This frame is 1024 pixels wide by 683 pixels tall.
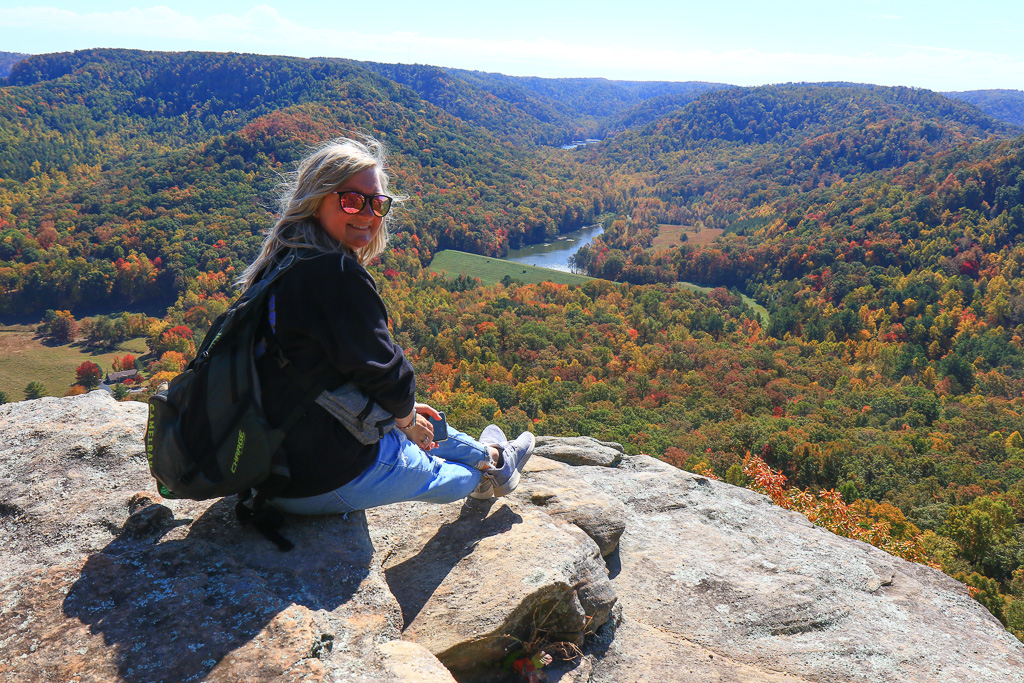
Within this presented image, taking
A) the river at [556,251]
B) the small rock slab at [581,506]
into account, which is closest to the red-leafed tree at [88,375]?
the small rock slab at [581,506]

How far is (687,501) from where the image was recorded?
643 cm

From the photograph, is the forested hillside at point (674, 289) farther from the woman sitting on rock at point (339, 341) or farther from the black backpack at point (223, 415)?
the black backpack at point (223, 415)

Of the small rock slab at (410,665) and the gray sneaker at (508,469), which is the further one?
the gray sneaker at (508,469)

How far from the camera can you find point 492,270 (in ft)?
296

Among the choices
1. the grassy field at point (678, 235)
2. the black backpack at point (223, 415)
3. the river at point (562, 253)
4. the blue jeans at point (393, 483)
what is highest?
the black backpack at point (223, 415)

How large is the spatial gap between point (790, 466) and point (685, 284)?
70641 millimetres

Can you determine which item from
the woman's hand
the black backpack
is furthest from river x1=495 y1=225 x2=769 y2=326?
the black backpack

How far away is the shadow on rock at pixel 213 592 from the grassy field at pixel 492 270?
78.8 m

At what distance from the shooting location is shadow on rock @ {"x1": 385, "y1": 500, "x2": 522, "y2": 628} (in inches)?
154

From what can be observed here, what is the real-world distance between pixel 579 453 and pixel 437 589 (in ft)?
12.8

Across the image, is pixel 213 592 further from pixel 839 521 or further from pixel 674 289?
pixel 674 289

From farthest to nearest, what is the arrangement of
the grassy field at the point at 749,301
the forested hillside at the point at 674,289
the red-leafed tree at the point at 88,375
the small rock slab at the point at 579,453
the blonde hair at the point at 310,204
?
the grassy field at the point at 749,301 < the red-leafed tree at the point at 88,375 < the forested hillside at the point at 674,289 < the small rock slab at the point at 579,453 < the blonde hair at the point at 310,204

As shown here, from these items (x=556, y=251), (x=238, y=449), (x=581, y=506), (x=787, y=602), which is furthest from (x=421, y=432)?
(x=556, y=251)

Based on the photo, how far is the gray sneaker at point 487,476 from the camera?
4.50 m
